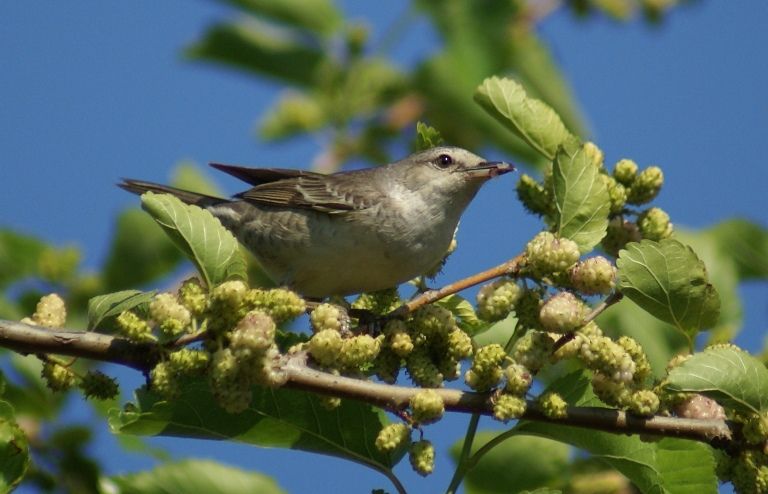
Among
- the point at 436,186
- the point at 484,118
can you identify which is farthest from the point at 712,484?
the point at 484,118

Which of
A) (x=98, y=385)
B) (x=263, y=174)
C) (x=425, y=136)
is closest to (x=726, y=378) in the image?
(x=425, y=136)

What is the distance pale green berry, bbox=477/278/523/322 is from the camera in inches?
129

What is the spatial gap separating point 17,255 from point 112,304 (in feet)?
7.84

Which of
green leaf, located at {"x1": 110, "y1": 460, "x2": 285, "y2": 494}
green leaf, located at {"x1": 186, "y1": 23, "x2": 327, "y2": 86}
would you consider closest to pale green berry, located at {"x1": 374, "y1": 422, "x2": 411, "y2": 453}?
green leaf, located at {"x1": 110, "y1": 460, "x2": 285, "y2": 494}

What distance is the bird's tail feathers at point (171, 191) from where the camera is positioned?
19.2 ft

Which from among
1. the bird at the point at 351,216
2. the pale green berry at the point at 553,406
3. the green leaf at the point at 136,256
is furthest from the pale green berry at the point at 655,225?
the green leaf at the point at 136,256

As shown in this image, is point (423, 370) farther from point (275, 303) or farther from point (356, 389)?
point (275, 303)

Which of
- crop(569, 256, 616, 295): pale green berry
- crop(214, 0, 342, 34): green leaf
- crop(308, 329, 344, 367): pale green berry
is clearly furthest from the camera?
crop(214, 0, 342, 34): green leaf

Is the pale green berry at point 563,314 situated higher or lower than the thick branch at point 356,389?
higher

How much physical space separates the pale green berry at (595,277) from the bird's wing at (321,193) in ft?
8.26

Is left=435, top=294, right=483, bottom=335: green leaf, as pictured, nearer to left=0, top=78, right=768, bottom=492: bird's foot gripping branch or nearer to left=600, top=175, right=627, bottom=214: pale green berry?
left=0, top=78, right=768, bottom=492: bird's foot gripping branch

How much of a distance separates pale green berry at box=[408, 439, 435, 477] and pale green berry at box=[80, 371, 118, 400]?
89 cm

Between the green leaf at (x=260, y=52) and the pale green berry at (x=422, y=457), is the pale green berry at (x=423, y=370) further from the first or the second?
the green leaf at (x=260, y=52)

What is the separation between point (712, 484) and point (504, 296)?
839 mm
